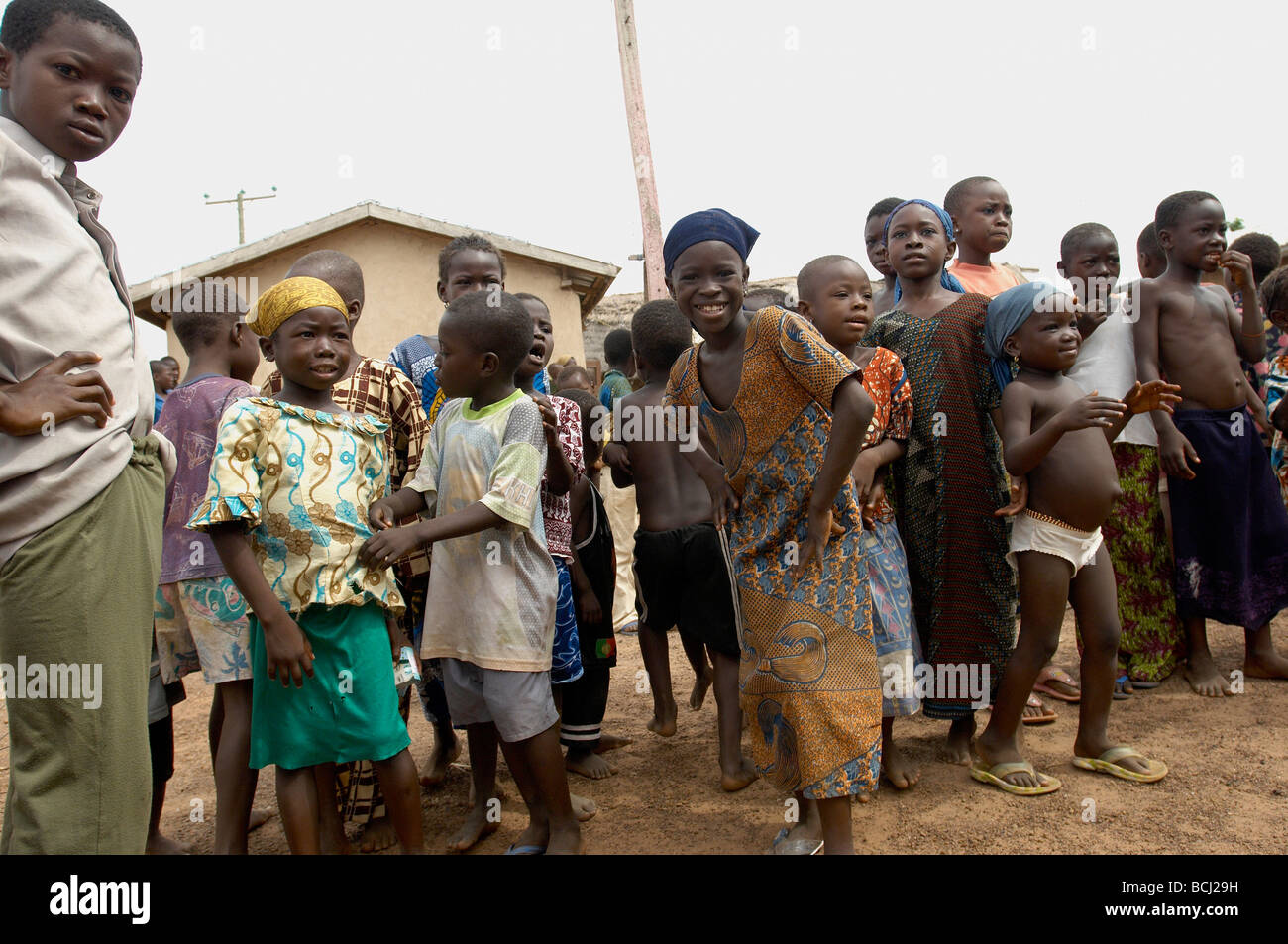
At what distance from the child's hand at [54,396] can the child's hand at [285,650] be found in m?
0.71

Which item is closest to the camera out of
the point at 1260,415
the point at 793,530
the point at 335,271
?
the point at 793,530

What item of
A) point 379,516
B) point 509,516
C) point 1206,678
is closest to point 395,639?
point 379,516

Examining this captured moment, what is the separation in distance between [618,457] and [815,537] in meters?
1.49

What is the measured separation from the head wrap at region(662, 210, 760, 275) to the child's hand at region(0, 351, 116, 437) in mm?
1574

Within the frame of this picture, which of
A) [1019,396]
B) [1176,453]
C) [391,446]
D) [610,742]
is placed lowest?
[610,742]

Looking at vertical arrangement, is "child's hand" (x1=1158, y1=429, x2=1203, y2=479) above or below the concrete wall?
below

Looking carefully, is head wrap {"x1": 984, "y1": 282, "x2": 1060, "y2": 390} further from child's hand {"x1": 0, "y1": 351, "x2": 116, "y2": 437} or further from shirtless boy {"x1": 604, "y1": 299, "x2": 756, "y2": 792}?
child's hand {"x1": 0, "y1": 351, "x2": 116, "y2": 437}

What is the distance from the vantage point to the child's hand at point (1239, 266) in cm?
417

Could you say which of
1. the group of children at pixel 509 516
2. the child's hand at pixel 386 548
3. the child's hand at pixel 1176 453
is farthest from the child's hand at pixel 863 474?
the child's hand at pixel 1176 453

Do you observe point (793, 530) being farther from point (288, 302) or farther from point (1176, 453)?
point (1176, 453)

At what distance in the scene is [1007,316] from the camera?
3217 mm

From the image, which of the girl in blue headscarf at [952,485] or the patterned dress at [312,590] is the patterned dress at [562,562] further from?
the girl in blue headscarf at [952,485]

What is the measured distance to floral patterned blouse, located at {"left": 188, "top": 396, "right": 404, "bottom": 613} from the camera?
2410mm

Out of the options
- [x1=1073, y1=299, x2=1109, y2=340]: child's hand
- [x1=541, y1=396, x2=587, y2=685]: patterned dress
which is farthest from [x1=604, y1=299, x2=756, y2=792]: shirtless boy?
[x1=1073, y1=299, x2=1109, y2=340]: child's hand
